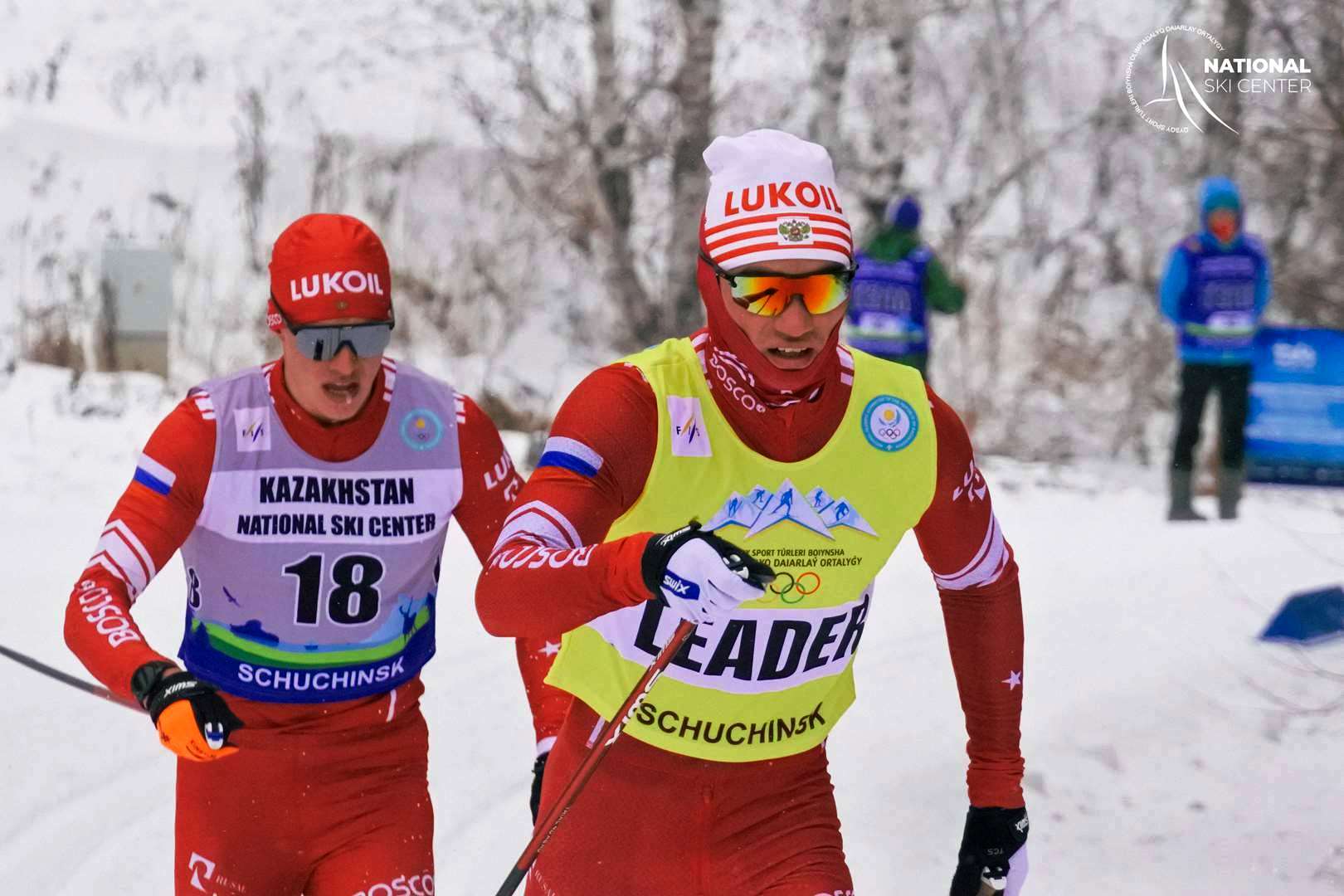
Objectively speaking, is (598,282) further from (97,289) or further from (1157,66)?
(1157,66)

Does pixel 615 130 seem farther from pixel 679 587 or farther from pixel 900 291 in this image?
pixel 679 587

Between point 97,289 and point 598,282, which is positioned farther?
point 598,282

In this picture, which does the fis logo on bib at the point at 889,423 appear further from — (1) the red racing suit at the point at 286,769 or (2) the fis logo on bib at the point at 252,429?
(2) the fis logo on bib at the point at 252,429

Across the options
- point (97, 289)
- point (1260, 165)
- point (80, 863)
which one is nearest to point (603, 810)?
point (80, 863)

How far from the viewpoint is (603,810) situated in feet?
9.55

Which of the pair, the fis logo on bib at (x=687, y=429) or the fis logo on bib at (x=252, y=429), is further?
the fis logo on bib at (x=252, y=429)

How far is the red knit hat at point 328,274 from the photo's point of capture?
3.44 m

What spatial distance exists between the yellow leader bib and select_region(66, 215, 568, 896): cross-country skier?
0.61m

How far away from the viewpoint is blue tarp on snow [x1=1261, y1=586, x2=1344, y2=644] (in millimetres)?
7555

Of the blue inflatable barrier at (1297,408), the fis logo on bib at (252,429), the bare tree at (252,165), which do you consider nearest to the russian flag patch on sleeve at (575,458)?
the fis logo on bib at (252,429)

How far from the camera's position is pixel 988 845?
3.16 meters

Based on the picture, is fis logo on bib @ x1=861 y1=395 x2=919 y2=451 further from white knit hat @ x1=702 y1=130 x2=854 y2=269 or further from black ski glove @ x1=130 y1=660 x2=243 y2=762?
black ski glove @ x1=130 y1=660 x2=243 y2=762

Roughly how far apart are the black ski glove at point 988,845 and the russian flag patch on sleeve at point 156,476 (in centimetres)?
174

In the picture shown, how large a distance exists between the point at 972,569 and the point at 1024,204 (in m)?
12.7
